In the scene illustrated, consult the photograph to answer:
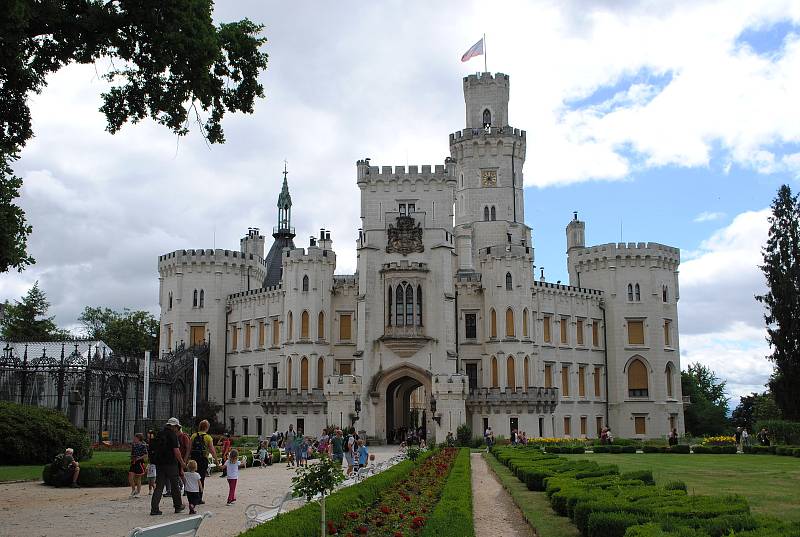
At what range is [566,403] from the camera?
61.2 m

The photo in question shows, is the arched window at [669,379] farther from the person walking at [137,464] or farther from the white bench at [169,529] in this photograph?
the white bench at [169,529]

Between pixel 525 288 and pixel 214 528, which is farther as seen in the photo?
pixel 525 288

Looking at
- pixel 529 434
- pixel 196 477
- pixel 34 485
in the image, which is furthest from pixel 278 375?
pixel 196 477

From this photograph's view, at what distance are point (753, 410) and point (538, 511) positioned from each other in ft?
252

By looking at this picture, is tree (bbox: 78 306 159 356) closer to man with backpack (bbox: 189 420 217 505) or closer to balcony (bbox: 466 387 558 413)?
balcony (bbox: 466 387 558 413)

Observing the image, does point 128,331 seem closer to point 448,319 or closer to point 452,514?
point 448,319

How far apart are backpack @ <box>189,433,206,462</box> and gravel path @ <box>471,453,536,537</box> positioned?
658 cm

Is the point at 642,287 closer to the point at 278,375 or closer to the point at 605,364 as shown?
the point at 605,364

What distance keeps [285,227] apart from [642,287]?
4070 cm

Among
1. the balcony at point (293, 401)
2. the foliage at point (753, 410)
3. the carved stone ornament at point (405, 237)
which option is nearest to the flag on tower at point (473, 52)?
the carved stone ornament at point (405, 237)

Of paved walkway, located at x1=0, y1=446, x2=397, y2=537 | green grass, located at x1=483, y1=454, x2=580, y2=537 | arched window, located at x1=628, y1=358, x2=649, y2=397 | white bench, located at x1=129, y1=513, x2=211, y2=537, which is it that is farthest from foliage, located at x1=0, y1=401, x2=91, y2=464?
arched window, located at x1=628, y1=358, x2=649, y2=397

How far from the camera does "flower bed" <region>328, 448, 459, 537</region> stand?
13.9 m

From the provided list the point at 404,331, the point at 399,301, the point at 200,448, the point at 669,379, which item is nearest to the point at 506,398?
the point at 404,331

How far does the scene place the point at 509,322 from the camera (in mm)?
58250
